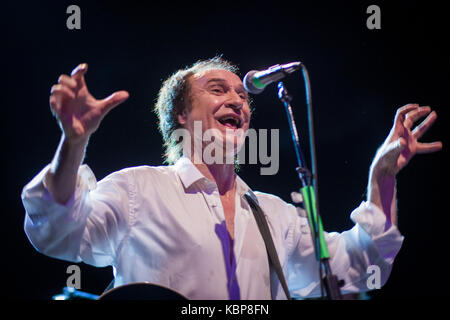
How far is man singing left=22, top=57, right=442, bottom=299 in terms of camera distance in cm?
166

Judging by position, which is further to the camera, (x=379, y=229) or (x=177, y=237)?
(x=379, y=229)

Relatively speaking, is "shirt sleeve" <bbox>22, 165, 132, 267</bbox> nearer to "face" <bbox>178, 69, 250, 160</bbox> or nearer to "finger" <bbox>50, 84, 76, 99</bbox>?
"finger" <bbox>50, 84, 76, 99</bbox>

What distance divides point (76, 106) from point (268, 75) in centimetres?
87

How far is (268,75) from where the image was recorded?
195 cm

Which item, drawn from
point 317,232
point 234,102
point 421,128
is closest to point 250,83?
point 234,102

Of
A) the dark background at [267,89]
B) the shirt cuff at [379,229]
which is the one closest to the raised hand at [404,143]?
the shirt cuff at [379,229]

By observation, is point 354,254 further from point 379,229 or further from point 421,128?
point 421,128

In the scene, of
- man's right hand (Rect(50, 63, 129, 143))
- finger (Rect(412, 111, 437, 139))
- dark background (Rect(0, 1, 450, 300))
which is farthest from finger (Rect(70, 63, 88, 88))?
dark background (Rect(0, 1, 450, 300))

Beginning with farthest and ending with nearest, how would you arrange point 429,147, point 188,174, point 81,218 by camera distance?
point 188,174, point 429,147, point 81,218

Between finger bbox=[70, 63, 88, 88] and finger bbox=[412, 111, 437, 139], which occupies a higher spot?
finger bbox=[70, 63, 88, 88]

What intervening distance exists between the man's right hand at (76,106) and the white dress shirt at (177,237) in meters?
0.25

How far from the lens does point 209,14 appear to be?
11.6 ft
